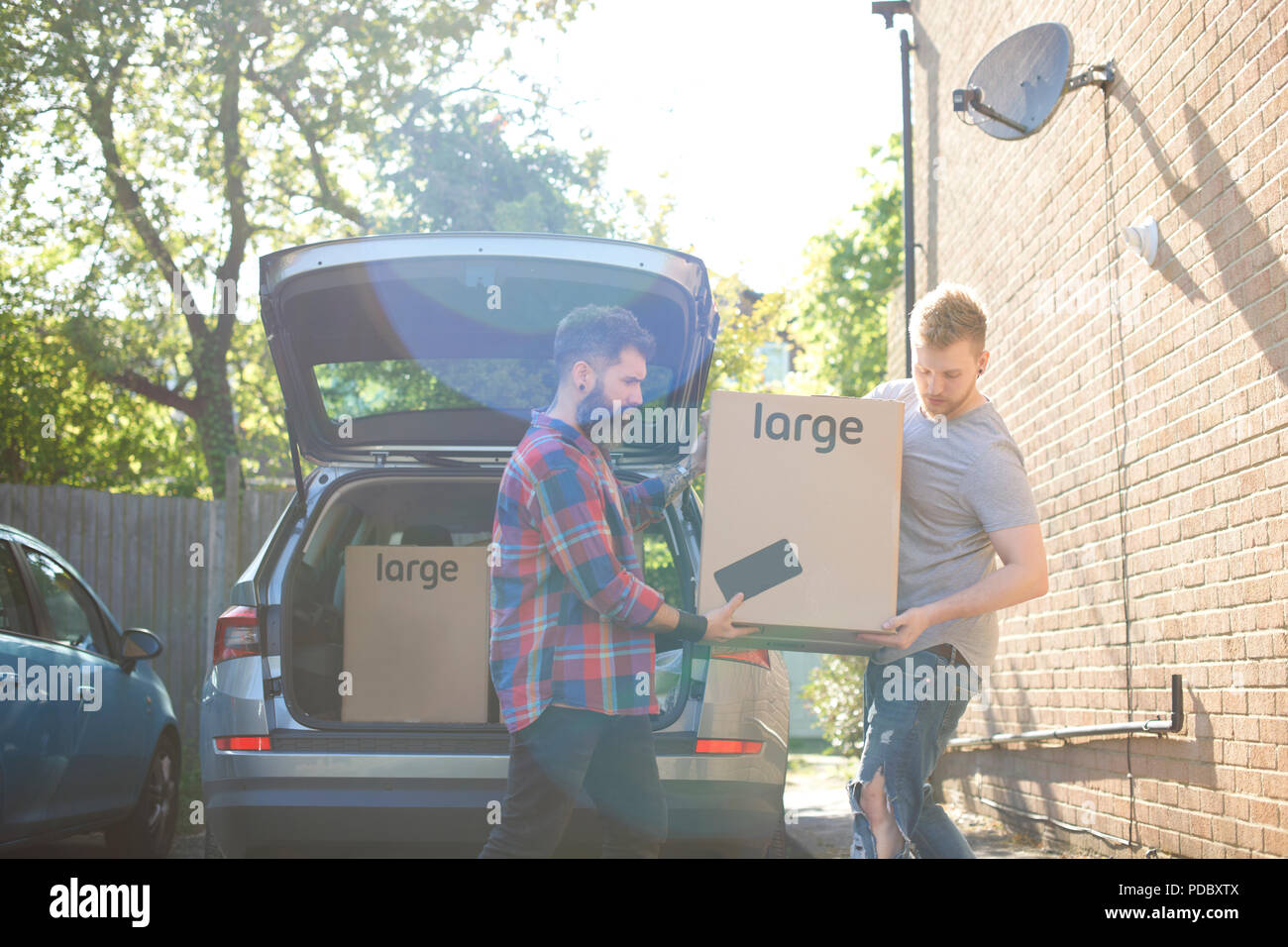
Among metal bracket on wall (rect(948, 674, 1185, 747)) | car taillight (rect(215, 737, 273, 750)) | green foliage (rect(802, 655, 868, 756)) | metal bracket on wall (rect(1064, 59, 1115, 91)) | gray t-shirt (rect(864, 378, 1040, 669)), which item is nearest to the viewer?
gray t-shirt (rect(864, 378, 1040, 669))

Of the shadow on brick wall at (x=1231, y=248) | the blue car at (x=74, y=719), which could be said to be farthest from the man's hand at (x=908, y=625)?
the blue car at (x=74, y=719)

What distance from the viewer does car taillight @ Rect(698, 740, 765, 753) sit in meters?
3.69

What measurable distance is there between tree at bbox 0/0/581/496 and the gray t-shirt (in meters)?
10.1

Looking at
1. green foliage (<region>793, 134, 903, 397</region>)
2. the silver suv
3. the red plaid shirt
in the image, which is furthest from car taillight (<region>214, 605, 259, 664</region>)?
green foliage (<region>793, 134, 903, 397</region>)

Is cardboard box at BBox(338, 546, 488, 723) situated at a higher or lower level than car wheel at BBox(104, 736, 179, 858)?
higher

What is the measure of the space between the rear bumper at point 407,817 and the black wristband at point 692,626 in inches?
27.3

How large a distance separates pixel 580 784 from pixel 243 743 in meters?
1.27

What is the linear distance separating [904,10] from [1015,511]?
7673 mm

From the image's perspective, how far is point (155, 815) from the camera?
5.94m

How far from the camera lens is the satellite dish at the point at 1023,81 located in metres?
5.70

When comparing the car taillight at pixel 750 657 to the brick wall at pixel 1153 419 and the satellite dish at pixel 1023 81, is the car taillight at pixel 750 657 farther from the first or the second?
the satellite dish at pixel 1023 81

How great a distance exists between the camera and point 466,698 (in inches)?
172

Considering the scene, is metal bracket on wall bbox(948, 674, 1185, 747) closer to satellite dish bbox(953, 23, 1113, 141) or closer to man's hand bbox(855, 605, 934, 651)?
man's hand bbox(855, 605, 934, 651)

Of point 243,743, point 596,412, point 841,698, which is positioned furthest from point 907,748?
point 841,698
